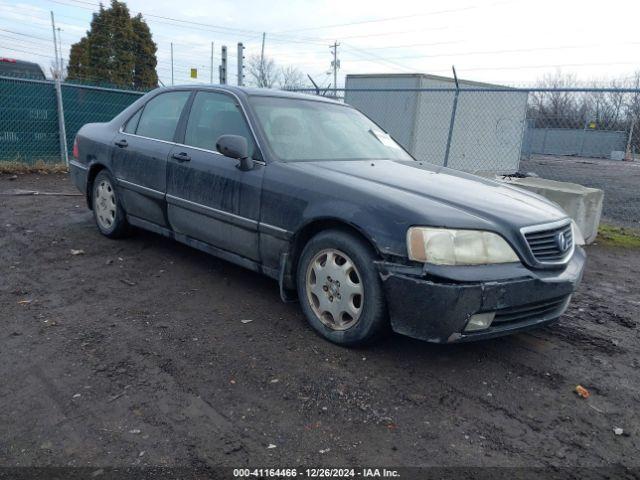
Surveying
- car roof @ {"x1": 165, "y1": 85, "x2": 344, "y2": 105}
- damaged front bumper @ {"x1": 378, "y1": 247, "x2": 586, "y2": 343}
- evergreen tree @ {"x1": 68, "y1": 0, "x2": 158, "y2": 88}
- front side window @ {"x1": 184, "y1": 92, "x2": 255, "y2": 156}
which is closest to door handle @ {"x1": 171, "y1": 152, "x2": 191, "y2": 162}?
front side window @ {"x1": 184, "y1": 92, "x2": 255, "y2": 156}

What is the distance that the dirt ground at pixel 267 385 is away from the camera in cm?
240

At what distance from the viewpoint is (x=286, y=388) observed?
2887 millimetres

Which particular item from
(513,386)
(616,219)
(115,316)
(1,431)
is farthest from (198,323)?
(616,219)

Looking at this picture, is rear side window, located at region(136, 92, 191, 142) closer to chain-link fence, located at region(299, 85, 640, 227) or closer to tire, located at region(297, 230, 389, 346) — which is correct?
tire, located at region(297, 230, 389, 346)

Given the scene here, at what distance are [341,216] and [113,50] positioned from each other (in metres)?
30.8

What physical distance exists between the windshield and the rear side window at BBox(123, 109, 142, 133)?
5.18 feet

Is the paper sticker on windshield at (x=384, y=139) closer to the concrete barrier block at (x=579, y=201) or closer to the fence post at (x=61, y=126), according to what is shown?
the concrete barrier block at (x=579, y=201)

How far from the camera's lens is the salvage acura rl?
117 inches

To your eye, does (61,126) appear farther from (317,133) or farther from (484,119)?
(484,119)

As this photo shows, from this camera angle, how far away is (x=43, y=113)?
1106 cm

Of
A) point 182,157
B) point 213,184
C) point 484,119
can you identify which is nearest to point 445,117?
point 484,119

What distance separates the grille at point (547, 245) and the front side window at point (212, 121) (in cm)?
208

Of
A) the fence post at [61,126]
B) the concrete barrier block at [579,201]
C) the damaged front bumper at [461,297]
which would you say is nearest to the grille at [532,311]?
the damaged front bumper at [461,297]

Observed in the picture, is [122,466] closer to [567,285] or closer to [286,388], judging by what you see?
[286,388]
